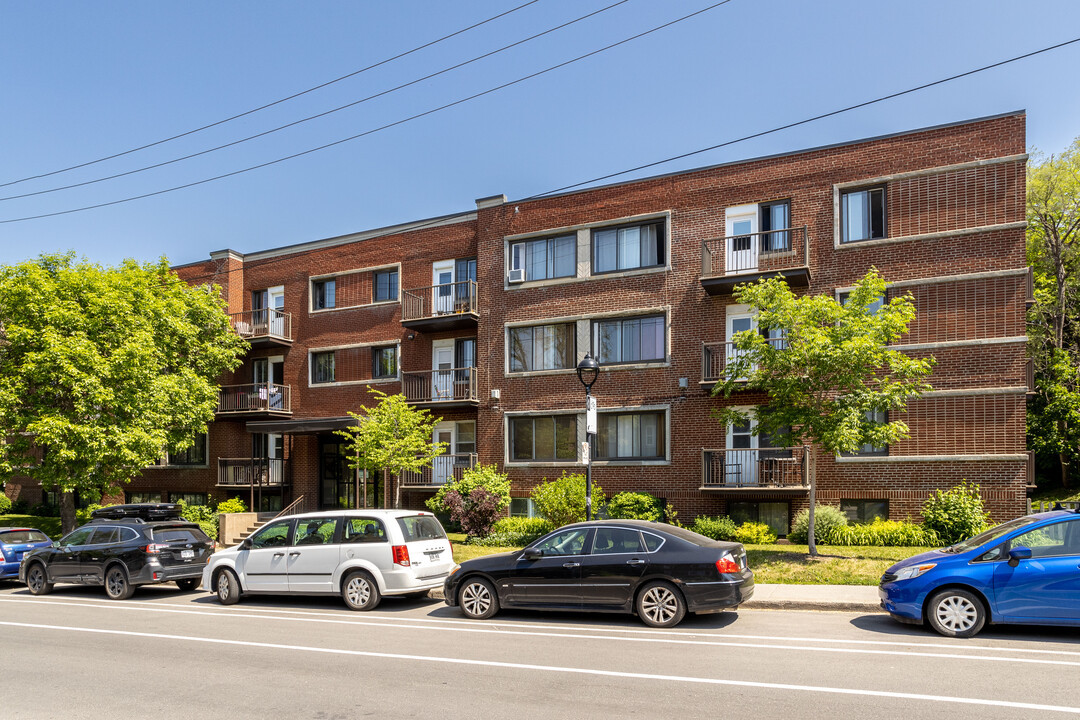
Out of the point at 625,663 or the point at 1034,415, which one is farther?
the point at 1034,415

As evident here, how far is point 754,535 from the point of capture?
20.4 metres

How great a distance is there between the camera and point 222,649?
9812 mm

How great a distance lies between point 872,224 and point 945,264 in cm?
218

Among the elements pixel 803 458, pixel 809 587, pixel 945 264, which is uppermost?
pixel 945 264

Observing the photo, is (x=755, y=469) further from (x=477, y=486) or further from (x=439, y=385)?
(x=439, y=385)

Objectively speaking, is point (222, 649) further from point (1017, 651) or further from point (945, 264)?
point (945, 264)

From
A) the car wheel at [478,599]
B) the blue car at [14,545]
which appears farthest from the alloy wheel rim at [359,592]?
the blue car at [14,545]

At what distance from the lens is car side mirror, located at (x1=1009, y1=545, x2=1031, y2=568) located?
966 cm

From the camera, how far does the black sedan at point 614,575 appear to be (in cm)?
1088

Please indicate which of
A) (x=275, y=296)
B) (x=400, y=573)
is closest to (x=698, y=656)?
(x=400, y=573)

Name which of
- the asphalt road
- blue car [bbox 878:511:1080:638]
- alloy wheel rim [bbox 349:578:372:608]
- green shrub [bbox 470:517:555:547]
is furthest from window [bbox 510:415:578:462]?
blue car [bbox 878:511:1080:638]

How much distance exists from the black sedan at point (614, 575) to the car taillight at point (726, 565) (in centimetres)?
1

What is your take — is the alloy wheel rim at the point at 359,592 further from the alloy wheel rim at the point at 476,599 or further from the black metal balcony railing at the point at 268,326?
the black metal balcony railing at the point at 268,326

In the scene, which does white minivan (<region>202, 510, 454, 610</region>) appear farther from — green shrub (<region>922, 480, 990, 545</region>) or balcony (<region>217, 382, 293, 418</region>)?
balcony (<region>217, 382, 293, 418</region>)
